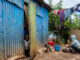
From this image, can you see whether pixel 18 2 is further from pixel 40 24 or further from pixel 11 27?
pixel 40 24

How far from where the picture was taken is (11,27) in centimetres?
438

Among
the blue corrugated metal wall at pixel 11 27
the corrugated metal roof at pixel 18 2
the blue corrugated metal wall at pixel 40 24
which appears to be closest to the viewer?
the blue corrugated metal wall at pixel 11 27

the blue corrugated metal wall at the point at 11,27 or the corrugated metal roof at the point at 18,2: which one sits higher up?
the corrugated metal roof at the point at 18,2

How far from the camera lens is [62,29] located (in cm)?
1404

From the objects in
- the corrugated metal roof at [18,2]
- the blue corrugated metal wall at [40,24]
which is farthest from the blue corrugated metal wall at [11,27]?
the blue corrugated metal wall at [40,24]

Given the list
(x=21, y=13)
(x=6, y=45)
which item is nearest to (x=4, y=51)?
(x=6, y=45)

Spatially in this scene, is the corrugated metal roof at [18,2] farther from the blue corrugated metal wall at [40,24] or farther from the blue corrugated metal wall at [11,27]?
the blue corrugated metal wall at [40,24]

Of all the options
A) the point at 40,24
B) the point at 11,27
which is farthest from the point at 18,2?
the point at 40,24

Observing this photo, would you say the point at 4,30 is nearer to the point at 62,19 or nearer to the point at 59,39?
the point at 62,19

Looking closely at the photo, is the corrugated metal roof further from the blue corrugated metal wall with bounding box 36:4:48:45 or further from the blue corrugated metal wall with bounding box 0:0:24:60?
the blue corrugated metal wall with bounding box 36:4:48:45

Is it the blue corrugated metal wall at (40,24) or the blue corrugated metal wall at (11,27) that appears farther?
the blue corrugated metal wall at (40,24)

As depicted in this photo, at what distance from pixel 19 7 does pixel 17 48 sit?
189 cm

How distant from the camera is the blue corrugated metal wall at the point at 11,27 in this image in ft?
12.5

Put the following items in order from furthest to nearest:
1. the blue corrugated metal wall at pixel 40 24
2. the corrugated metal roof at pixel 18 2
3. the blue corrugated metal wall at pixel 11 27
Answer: the blue corrugated metal wall at pixel 40 24
the corrugated metal roof at pixel 18 2
the blue corrugated metal wall at pixel 11 27
